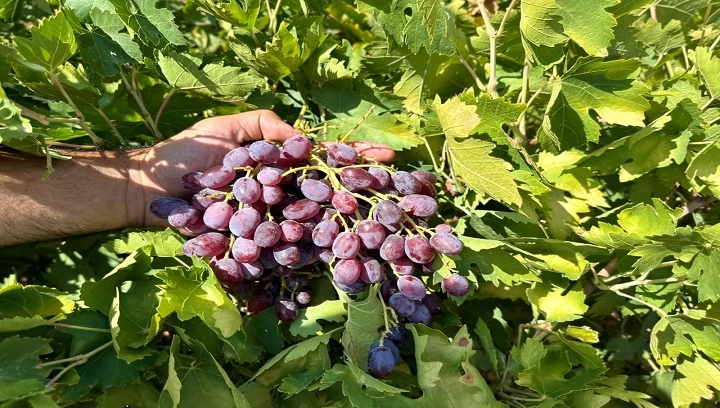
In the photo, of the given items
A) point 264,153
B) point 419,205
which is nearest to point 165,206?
point 264,153

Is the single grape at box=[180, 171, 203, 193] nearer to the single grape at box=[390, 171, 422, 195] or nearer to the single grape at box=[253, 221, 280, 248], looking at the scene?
the single grape at box=[253, 221, 280, 248]

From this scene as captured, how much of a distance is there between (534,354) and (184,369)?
814 millimetres

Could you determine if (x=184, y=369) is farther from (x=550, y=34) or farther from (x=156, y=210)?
(x=550, y=34)

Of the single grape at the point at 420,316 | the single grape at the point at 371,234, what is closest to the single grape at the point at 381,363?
the single grape at the point at 420,316

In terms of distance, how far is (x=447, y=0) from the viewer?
6.12ft

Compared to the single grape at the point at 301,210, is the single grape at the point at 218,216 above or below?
below

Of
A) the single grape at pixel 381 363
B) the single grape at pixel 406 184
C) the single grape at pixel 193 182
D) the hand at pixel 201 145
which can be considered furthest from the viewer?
the hand at pixel 201 145

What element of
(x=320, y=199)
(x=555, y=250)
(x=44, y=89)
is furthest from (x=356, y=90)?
(x=44, y=89)

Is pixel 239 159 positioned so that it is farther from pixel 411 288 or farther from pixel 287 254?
pixel 411 288

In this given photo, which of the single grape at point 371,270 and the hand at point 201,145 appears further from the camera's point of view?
the hand at point 201,145

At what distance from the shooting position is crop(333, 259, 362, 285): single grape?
1207 millimetres

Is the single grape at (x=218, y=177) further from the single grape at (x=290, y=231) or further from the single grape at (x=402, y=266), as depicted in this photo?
the single grape at (x=402, y=266)

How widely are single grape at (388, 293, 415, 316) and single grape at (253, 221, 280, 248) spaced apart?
0.31m

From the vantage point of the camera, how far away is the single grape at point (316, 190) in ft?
4.15
